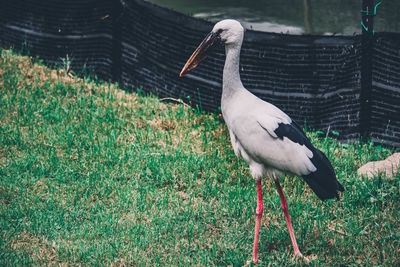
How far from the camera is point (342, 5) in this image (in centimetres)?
1064

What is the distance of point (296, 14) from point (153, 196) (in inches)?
251

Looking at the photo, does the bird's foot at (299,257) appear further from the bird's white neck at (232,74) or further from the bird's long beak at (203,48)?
the bird's long beak at (203,48)

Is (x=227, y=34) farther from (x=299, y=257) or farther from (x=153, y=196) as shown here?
(x=299, y=257)

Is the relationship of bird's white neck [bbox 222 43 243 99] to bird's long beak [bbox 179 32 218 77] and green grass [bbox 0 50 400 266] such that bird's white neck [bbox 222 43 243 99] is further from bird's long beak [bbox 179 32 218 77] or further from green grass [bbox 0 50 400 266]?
green grass [bbox 0 50 400 266]

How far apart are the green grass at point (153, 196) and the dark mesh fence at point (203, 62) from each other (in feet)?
1.08

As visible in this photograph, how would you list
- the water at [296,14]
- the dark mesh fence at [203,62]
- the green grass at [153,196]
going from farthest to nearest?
the water at [296,14] → the dark mesh fence at [203,62] → the green grass at [153,196]

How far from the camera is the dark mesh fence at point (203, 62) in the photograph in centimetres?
552

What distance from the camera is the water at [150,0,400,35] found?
9297 mm

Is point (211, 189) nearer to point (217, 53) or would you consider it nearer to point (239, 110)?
point (239, 110)

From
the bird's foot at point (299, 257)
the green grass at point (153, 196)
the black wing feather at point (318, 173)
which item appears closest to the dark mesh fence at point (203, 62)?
the green grass at point (153, 196)

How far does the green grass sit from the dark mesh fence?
0.33m

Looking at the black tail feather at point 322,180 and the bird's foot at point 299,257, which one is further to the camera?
the bird's foot at point 299,257

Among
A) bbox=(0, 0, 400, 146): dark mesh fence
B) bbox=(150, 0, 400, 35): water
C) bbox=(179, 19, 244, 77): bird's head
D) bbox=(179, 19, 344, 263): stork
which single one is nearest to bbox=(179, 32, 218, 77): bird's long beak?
bbox=(179, 19, 244, 77): bird's head

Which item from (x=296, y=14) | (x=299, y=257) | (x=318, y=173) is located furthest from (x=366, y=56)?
(x=296, y=14)
